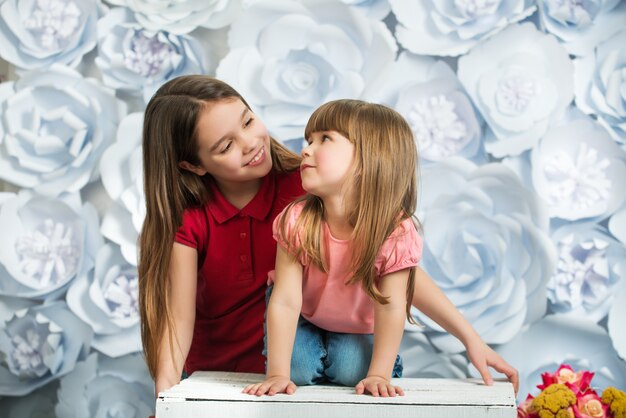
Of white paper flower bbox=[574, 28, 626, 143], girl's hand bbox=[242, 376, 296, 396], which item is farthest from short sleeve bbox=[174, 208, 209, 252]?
white paper flower bbox=[574, 28, 626, 143]

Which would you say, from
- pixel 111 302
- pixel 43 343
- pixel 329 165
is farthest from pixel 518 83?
pixel 43 343

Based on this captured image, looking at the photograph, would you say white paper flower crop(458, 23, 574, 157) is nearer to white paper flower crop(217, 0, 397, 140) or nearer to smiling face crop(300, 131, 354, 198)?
white paper flower crop(217, 0, 397, 140)

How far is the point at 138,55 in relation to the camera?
2160mm

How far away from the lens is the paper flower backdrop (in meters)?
2.03

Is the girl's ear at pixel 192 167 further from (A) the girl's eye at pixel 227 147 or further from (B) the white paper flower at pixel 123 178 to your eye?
(B) the white paper flower at pixel 123 178

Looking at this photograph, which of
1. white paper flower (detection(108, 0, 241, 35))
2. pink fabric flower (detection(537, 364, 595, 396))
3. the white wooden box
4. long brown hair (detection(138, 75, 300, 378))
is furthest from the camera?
white paper flower (detection(108, 0, 241, 35))

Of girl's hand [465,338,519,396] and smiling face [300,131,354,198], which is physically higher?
smiling face [300,131,354,198]

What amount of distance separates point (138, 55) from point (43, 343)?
81 cm

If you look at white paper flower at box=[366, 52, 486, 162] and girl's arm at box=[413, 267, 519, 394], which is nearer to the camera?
girl's arm at box=[413, 267, 519, 394]

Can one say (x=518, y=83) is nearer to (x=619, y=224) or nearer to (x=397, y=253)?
(x=619, y=224)

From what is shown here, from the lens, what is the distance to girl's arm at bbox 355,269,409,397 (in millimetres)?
1238

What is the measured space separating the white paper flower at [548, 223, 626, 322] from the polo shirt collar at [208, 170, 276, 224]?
830mm

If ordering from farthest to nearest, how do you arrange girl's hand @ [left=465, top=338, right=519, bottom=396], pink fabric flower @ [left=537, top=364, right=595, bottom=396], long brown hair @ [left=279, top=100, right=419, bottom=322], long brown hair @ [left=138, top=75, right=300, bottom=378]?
pink fabric flower @ [left=537, top=364, right=595, bottom=396]
long brown hair @ [left=138, top=75, right=300, bottom=378]
girl's hand @ [left=465, top=338, right=519, bottom=396]
long brown hair @ [left=279, top=100, right=419, bottom=322]

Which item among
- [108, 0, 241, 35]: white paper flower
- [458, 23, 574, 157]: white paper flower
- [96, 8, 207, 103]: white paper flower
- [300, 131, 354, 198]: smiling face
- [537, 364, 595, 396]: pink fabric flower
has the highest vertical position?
[300, 131, 354, 198]: smiling face
